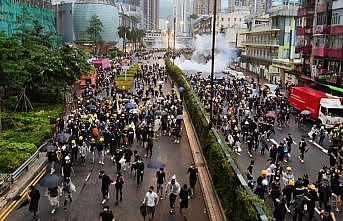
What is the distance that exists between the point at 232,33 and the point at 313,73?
6646cm

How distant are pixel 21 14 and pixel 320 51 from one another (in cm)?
4244

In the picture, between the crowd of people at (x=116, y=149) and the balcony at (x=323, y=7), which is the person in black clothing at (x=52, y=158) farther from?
the balcony at (x=323, y=7)

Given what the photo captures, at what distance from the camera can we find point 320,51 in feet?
137

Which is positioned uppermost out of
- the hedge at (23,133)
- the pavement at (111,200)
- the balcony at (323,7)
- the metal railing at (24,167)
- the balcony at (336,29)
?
the balcony at (323,7)

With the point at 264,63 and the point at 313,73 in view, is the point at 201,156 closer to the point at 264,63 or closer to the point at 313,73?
the point at 313,73

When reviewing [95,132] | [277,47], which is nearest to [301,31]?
[277,47]

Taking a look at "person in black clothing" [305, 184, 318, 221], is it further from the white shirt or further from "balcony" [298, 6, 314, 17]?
"balcony" [298, 6, 314, 17]

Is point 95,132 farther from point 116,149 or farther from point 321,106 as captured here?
point 321,106

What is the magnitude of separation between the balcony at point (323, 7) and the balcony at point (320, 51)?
3766mm

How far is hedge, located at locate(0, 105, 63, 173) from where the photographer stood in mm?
19016

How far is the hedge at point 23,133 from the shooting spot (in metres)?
19.0

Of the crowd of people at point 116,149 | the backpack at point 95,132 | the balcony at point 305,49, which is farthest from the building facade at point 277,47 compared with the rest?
the backpack at point 95,132

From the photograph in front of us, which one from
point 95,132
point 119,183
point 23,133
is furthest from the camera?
point 23,133

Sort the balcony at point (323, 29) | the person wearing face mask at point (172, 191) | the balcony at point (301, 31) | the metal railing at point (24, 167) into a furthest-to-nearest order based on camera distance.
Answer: the balcony at point (301, 31), the balcony at point (323, 29), the metal railing at point (24, 167), the person wearing face mask at point (172, 191)
